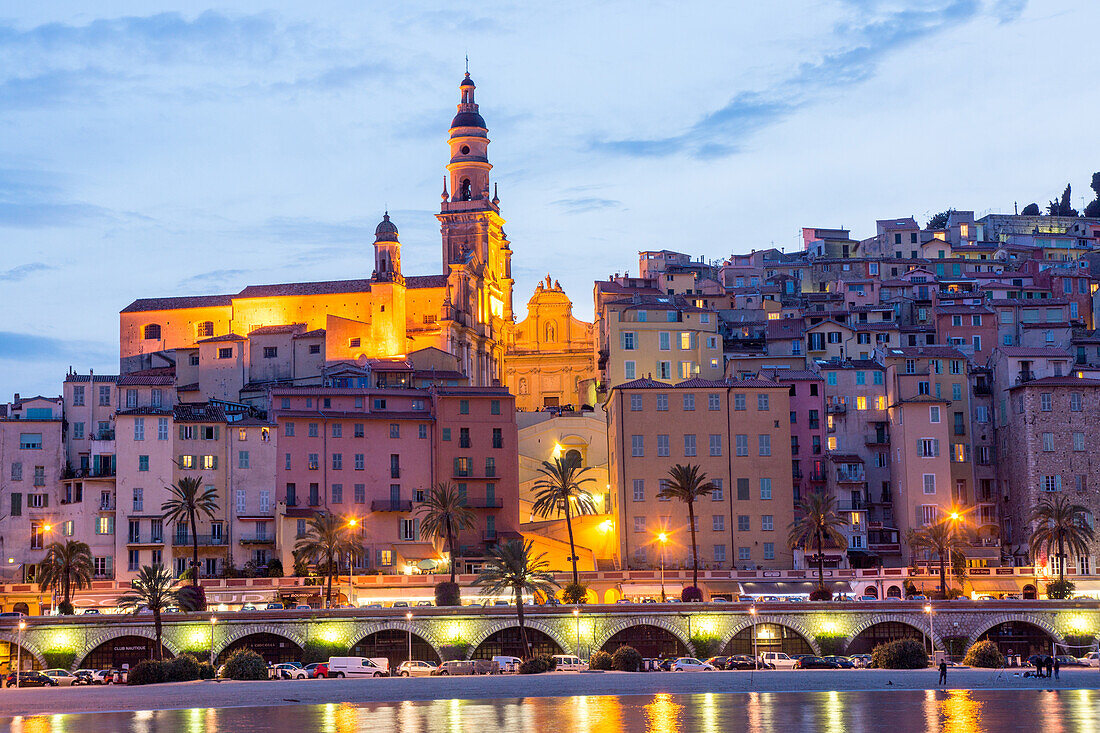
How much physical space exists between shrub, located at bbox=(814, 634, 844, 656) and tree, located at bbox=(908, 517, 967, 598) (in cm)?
1013

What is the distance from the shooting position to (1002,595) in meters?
93.7

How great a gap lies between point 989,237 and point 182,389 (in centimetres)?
10450

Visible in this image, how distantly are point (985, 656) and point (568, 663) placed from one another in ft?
71.8

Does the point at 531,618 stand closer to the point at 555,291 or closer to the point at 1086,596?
the point at 1086,596

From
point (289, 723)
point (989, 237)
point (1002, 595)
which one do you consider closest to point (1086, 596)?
point (1002, 595)

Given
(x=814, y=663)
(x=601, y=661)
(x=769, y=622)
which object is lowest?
(x=814, y=663)

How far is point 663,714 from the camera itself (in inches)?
2581

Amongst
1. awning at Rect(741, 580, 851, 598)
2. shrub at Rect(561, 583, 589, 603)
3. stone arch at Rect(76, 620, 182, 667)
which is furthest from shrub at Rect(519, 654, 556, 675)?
stone arch at Rect(76, 620, 182, 667)

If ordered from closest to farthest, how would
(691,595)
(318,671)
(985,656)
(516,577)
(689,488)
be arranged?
(985,656) < (318,671) < (516,577) < (691,595) < (689,488)

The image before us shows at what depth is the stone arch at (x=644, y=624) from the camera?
84875 millimetres

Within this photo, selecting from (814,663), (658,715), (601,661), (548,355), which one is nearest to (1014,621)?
(814,663)

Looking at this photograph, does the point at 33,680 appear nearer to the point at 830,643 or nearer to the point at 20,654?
the point at 20,654

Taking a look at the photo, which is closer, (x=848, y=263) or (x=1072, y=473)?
(x=1072, y=473)

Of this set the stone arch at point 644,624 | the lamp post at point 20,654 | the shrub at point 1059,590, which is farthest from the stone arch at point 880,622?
the lamp post at point 20,654
